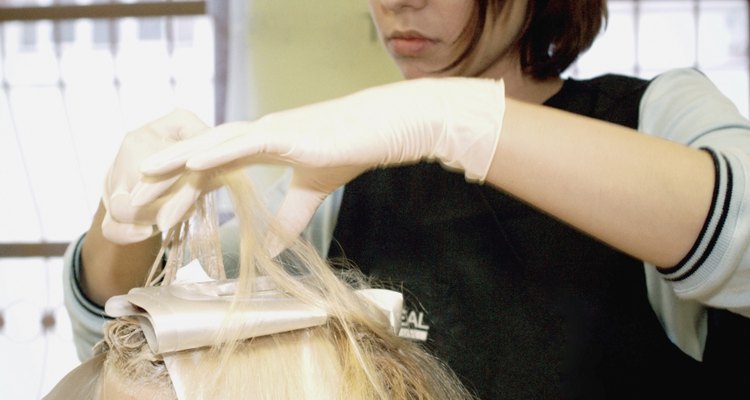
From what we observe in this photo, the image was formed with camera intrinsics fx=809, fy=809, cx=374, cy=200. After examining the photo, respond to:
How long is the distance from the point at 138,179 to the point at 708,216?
2.47ft

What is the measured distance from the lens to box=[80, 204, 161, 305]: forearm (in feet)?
4.62

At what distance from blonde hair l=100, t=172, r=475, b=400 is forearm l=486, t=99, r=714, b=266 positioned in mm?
271

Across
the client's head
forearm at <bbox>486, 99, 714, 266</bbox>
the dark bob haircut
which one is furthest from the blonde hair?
the dark bob haircut

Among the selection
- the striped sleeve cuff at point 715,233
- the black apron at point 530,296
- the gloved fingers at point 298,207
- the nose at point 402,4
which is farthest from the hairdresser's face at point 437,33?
the striped sleeve cuff at point 715,233

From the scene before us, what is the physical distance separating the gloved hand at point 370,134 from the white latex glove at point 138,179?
26mm

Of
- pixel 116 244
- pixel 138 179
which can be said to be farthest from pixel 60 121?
pixel 138 179

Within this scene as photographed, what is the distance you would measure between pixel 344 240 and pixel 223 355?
0.64m

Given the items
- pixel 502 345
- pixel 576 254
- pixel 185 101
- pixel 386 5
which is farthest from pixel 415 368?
pixel 185 101

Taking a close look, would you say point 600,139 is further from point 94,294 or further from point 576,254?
point 94,294

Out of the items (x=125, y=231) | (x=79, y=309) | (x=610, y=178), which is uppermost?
(x=610, y=178)

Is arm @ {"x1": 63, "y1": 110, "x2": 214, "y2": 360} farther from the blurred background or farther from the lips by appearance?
the blurred background

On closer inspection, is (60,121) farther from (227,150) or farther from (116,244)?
(227,150)

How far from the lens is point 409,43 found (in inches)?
56.1

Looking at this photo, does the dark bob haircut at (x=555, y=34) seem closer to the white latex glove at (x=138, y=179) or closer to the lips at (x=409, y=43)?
the lips at (x=409, y=43)
